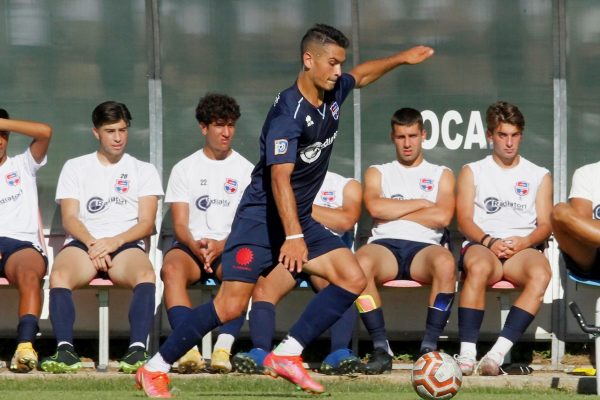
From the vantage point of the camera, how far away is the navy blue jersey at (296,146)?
24.2 feet

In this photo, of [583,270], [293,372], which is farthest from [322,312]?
[583,270]

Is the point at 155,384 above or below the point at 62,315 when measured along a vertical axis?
below

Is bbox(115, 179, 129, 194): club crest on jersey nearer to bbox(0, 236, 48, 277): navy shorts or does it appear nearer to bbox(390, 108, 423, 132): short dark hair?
bbox(0, 236, 48, 277): navy shorts

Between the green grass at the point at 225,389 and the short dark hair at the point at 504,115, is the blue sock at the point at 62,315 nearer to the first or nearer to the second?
the green grass at the point at 225,389

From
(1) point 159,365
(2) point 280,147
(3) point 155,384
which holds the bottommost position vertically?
(3) point 155,384

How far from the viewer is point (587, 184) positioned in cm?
928

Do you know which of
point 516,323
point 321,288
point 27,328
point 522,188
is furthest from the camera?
point 522,188

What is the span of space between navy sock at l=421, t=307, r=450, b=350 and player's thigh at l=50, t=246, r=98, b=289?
7.36ft

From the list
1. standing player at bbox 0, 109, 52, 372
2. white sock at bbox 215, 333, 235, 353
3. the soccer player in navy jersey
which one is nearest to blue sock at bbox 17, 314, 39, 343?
standing player at bbox 0, 109, 52, 372

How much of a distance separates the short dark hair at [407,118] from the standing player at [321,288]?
53cm

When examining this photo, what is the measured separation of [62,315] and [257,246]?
2.11 meters

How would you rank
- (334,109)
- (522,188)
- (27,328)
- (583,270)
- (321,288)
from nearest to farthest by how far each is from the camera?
(334,109) < (583,270) < (27,328) < (321,288) < (522,188)

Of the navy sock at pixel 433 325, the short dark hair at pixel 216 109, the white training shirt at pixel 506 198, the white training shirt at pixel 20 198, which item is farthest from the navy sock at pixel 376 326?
the white training shirt at pixel 20 198

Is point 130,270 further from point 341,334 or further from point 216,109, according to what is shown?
point 341,334
